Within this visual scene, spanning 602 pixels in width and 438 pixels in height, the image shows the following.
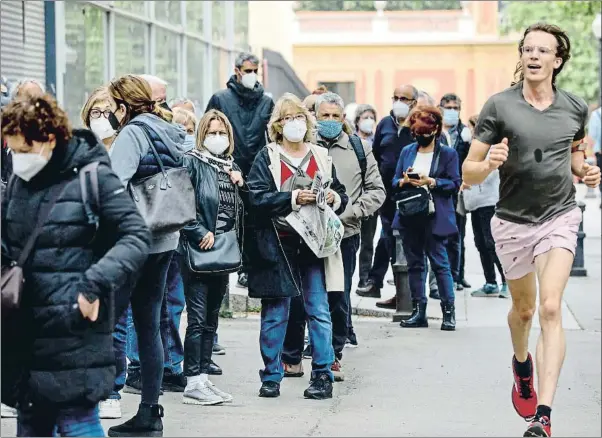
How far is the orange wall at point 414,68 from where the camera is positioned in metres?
67.6

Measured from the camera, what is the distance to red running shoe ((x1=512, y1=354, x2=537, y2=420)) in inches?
326

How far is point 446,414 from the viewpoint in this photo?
891 cm

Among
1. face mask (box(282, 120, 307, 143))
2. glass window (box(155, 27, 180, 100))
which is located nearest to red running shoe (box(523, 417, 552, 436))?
face mask (box(282, 120, 307, 143))

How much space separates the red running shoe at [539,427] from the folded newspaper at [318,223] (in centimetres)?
216

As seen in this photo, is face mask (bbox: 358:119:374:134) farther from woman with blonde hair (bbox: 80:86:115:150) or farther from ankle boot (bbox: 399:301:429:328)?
woman with blonde hair (bbox: 80:86:115:150)

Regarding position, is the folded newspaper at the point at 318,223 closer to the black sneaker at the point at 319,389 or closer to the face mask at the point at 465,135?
the black sneaker at the point at 319,389

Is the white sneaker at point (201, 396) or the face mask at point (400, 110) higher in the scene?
the face mask at point (400, 110)

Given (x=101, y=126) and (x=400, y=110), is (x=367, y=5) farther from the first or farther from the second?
(x=101, y=126)

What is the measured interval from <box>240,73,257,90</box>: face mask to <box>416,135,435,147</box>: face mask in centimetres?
149

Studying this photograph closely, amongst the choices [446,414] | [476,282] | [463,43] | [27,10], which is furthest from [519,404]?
[463,43]

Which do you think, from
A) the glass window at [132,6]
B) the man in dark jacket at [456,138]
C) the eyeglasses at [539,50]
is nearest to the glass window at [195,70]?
the glass window at [132,6]

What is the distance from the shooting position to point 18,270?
18.9ft

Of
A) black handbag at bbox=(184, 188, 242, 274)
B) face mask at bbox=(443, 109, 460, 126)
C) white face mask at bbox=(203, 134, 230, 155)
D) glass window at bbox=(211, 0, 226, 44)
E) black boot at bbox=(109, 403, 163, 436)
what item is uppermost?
glass window at bbox=(211, 0, 226, 44)

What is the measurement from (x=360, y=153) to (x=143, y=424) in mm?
3184
